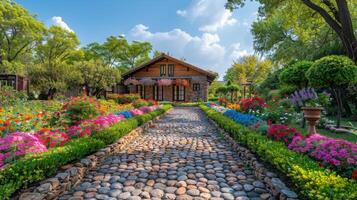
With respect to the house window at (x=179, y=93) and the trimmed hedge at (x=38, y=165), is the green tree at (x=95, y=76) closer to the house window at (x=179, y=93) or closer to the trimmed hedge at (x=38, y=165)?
the house window at (x=179, y=93)

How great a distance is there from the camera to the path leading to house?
9.57 ft

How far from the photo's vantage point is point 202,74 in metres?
23.1

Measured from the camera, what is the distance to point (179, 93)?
24.1 meters

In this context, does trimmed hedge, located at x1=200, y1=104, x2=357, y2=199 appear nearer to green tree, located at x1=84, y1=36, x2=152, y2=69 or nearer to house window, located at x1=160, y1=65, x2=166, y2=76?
house window, located at x1=160, y1=65, x2=166, y2=76

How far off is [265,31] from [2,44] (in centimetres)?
3252

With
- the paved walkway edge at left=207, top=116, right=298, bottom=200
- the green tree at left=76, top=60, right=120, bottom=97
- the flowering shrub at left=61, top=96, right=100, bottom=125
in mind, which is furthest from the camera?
the green tree at left=76, top=60, right=120, bottom=97

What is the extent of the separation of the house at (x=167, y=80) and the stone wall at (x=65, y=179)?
1840cm

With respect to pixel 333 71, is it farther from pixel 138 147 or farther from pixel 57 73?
pixel 57 73

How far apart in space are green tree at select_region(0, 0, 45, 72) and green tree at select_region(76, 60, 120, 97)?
14880mm

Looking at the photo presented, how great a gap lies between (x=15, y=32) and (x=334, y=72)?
33.9 meters

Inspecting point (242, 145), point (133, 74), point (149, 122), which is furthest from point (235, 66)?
point (242, 145)

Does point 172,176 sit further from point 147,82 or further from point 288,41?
point 288,41

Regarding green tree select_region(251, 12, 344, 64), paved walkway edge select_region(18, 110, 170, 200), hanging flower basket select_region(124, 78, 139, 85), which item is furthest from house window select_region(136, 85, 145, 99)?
paved walkway edge select_region(18, 110, 170, 200)

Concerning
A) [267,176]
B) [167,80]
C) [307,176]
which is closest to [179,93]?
[167,80]
